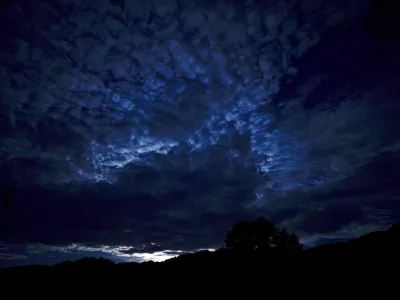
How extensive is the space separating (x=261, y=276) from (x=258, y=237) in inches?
1724

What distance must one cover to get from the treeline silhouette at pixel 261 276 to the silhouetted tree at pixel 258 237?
3858cm

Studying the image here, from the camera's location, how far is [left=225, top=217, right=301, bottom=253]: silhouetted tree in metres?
55.4

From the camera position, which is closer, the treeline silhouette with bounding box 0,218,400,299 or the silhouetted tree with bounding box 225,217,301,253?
the treeline silhouette with bounding box 0,218,400,299

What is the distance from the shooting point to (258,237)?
55.8 meters

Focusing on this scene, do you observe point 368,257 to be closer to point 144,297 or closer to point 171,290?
point 171,290

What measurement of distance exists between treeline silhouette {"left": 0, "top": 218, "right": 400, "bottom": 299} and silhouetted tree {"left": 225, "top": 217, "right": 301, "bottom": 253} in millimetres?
38583

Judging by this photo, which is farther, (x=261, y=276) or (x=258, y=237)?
(x=258, y=237)

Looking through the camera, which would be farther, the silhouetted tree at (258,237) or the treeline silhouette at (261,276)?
the silhouetted tree at (258,237)

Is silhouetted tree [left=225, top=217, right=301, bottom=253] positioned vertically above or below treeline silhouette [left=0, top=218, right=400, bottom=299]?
above

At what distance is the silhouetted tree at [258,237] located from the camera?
55.4 meters

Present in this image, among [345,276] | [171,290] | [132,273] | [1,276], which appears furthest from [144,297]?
[1,276]

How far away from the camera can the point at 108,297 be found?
16812 millimetres

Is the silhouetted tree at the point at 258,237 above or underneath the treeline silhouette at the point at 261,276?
above

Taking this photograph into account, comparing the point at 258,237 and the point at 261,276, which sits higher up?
the point at 258,237
